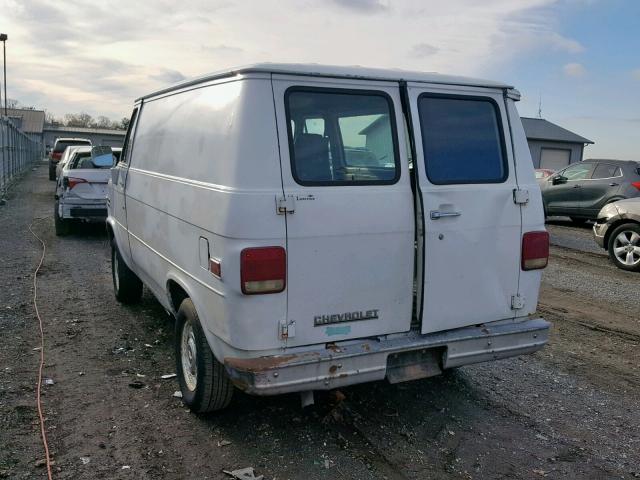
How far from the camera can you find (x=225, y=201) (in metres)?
3.35

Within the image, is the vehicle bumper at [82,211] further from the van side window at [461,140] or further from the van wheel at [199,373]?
the van side window at [461,140]

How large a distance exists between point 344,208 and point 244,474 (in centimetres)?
164

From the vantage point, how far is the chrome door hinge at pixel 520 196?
13.3ft

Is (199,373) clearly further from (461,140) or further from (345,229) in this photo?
(461,140)

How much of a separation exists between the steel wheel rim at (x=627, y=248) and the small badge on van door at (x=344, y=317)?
24.5 ft

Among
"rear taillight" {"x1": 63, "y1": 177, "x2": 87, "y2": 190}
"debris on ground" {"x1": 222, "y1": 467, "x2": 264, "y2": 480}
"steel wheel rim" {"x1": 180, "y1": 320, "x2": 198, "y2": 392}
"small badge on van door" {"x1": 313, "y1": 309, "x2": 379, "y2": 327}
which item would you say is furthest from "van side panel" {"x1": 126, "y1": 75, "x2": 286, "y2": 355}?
"rear taillight" {"x1": 63, "y1": 177, "x2": 87, "y2": 190}

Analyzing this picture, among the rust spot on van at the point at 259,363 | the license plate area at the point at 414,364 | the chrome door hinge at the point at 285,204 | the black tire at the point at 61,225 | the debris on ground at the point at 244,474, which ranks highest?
the chrome door hinge at the point at 285,204

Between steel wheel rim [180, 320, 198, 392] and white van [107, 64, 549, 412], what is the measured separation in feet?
0.07

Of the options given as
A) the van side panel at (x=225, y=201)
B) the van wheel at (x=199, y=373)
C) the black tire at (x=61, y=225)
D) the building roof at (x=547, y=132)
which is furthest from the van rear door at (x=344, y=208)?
the building roof at (x=547, y=132)

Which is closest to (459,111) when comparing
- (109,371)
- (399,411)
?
(399,411)

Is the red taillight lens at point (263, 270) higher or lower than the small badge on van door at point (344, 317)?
higher

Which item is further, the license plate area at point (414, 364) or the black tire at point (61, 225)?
the black tire at point (61, 225)

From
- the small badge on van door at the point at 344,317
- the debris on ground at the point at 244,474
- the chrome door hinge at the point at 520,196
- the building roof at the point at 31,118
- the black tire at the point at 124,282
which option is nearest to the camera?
the debris on ground at the point at 244,474

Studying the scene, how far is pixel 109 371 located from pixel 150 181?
1.62 meters
